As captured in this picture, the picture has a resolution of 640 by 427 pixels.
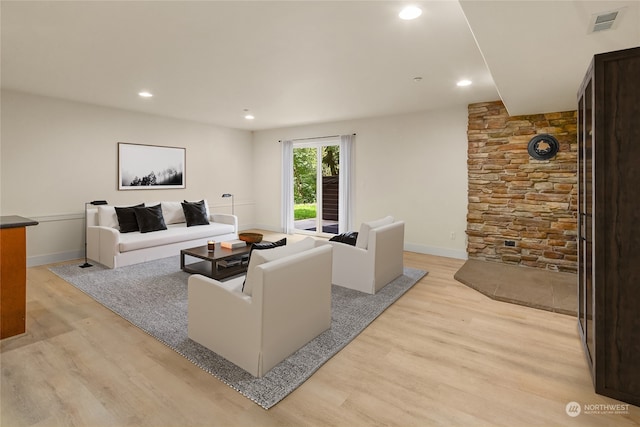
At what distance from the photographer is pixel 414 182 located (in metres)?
6.02

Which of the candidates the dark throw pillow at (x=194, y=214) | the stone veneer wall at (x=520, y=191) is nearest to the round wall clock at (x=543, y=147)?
the stone veneer wall at (x=520, y=191)

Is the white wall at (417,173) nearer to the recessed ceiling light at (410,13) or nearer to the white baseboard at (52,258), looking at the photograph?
the recessed ceiling light at (410,13)

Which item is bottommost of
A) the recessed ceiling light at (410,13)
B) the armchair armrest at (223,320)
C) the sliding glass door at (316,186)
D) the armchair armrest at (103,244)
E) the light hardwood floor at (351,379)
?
the light hardwood floor at (351,379)

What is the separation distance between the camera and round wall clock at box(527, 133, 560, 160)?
4.78 m

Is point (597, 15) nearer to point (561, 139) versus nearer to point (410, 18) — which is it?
point (410, 18)

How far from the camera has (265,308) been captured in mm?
2125

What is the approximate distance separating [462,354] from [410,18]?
2.64 meters

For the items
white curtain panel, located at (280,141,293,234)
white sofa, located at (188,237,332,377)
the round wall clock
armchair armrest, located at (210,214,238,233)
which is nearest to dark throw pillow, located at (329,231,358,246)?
white sofa, located at (188,237,332,377)

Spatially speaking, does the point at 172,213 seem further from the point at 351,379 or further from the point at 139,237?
the point at 351,379

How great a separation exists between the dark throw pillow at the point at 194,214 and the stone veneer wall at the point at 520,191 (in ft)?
15.9

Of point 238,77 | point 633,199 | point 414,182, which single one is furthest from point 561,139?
point 238,77

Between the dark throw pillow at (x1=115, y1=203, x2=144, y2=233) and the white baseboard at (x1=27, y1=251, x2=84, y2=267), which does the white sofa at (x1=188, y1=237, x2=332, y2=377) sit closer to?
the dark throw pillow at (x1=115, y1=203, x2=144, y2=233)

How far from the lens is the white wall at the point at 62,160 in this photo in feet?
15.4

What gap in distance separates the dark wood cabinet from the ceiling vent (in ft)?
1.45
